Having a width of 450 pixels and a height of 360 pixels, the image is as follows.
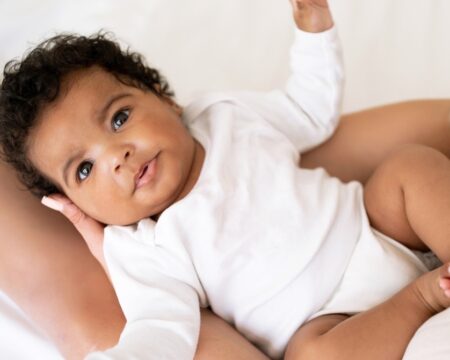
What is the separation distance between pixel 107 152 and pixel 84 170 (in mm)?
56

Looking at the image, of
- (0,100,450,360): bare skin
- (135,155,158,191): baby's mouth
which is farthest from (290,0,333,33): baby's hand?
(135,155,158,191): baby's mouth

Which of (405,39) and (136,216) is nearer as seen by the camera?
(136,216)

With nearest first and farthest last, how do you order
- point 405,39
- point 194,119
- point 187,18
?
point 194,119 → point 405,39 → point 187,18

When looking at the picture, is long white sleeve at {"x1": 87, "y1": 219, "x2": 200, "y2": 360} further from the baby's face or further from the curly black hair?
the curly black hair

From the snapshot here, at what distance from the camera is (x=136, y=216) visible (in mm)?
1049

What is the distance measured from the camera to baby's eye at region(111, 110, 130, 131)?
1051 millimetres

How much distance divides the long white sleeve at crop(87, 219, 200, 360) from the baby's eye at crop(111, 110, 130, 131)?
0.15 meters

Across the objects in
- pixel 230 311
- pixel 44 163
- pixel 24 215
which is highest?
pixel 44 163

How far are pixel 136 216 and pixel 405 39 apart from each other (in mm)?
837

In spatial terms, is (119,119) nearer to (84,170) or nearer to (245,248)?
(84,170)

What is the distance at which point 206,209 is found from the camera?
1031 millimetres

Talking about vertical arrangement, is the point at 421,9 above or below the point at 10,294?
above

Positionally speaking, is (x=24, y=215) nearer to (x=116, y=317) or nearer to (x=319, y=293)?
(x=116, y=317)

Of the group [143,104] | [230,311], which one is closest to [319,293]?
[230,311]
